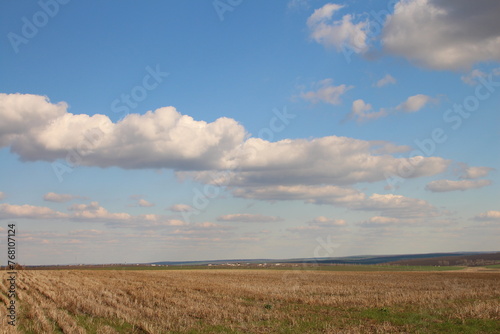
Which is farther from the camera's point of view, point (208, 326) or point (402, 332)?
point (208, 326)

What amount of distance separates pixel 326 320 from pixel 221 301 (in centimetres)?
1010

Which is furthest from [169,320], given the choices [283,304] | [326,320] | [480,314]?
[480,314]

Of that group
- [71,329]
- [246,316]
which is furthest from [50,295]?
[246,316]

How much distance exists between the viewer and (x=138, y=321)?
20.2 m

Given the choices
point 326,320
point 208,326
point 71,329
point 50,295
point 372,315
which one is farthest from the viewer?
point 50,295

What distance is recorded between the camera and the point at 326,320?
21375 mm

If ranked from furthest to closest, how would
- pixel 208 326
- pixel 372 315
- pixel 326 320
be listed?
pixel 372 315
pixel 326 320
pixel 208 326

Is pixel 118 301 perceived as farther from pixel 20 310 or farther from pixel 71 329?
pixel 71 329

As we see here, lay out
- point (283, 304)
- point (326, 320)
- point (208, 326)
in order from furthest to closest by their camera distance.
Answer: point (283, 304) < point (326, 320) < point (208, 326)

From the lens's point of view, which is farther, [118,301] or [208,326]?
[118,301]

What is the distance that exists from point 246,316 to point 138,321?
18.7 feet

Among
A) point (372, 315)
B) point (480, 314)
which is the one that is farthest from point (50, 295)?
point (480, 314)

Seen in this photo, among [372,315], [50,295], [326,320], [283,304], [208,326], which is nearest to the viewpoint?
[208,326]

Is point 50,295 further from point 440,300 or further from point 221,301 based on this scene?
point 440,300
